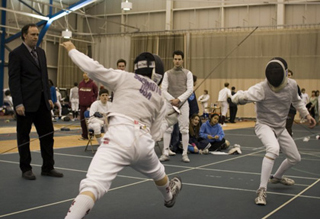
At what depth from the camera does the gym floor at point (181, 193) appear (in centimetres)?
353

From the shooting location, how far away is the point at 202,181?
495 centimetres

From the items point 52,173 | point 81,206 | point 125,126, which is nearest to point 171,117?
point 52,173

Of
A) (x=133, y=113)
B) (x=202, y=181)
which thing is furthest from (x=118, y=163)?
(x=202, y=181)

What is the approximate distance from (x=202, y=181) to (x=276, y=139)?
1067 millimetres

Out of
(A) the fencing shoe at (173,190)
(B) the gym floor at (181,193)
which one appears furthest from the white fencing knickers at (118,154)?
(B) the gym floor at (181,193)

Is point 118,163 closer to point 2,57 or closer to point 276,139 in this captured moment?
point 276,139

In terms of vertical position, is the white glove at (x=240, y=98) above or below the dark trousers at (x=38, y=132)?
above

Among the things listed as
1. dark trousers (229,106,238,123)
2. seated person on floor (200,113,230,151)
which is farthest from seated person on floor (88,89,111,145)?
dark trousers (229,106,238,123)

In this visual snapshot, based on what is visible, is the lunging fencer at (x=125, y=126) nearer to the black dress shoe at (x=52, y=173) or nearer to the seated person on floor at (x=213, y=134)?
the black dress shoe at (x=52, y=173)

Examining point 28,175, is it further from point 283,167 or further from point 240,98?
point 283,167

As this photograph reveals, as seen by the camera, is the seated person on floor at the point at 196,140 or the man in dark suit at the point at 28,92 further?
the seated person on floor at the point at 196,140

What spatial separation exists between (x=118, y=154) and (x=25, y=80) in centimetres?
254

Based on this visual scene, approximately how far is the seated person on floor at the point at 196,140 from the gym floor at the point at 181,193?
0.88 m

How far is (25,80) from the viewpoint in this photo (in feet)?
15.8
